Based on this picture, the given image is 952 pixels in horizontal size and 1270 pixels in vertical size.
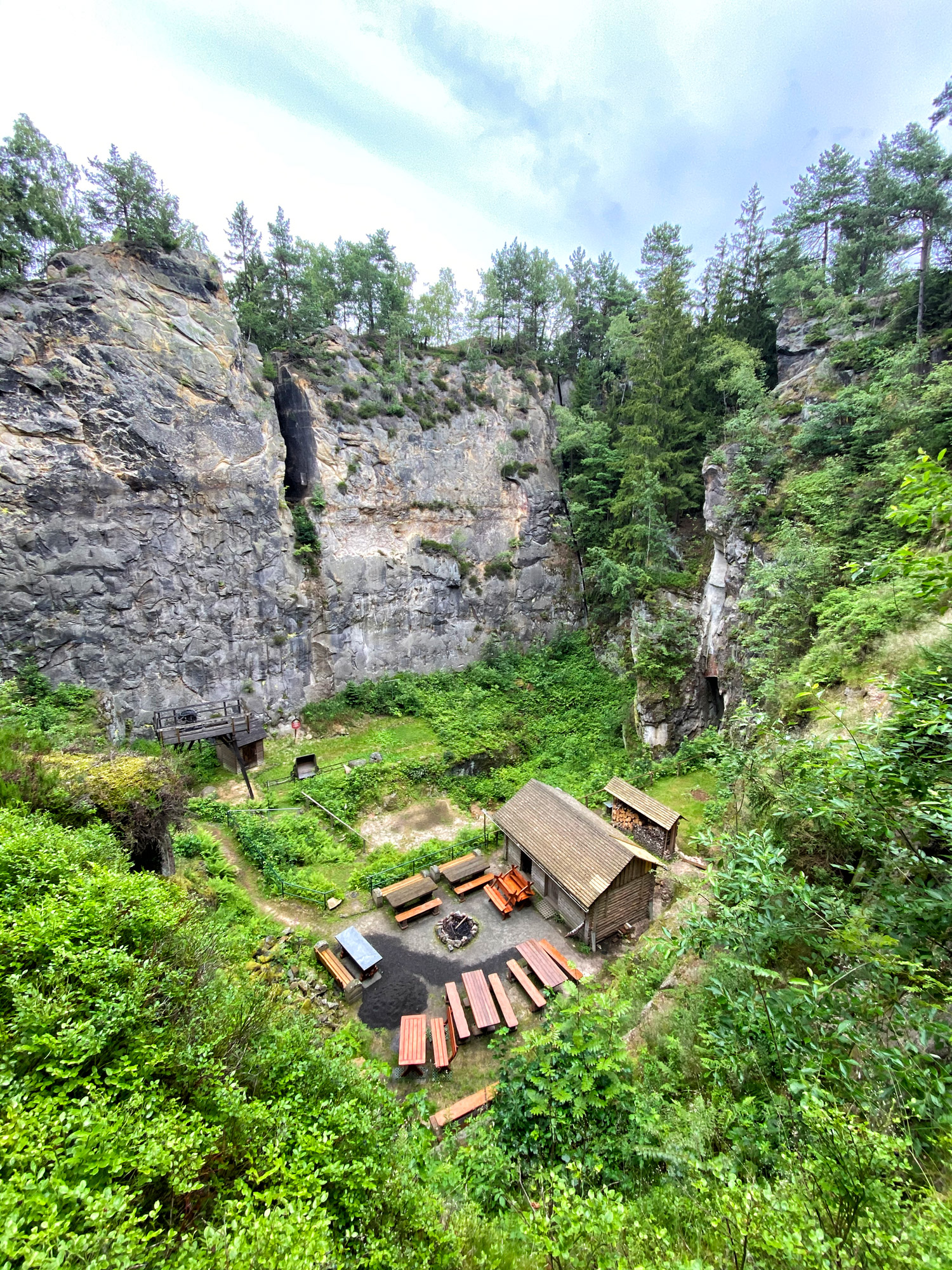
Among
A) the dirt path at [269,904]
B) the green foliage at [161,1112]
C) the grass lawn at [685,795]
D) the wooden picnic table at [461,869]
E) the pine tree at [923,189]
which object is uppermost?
the pine tree at [923,189]

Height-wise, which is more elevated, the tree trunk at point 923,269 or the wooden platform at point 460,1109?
Result: the tree trunk at point 923,269

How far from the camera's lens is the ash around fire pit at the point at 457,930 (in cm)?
1318

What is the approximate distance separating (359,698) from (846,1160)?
2465cm

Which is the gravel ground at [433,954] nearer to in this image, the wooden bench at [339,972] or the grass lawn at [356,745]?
the wooden bench at [339,972]

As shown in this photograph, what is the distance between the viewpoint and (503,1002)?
434 inches

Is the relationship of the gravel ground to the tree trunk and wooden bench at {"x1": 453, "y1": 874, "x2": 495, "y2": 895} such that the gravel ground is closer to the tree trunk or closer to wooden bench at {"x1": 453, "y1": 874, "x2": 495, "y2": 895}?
wooden bench at {"x1": 453, "y1": 874, "x2": 495, "y2": 895}

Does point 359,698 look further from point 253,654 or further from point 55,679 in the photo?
point 55,679

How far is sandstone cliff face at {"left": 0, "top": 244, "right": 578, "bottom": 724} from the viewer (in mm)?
18125

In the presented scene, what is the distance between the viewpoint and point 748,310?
86.0 ft

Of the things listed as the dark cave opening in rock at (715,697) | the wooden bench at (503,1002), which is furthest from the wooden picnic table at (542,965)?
the dark cave opening in rock at (715,697)

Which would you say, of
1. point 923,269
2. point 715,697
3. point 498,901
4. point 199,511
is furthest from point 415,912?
point 923,269

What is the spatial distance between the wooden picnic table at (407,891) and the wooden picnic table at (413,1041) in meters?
3.56

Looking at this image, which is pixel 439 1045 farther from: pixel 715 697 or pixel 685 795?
pixel 715 697

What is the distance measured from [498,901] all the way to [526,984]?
10.1ft
